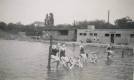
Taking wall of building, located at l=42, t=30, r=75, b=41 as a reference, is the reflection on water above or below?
below

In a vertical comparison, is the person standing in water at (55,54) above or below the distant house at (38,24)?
below

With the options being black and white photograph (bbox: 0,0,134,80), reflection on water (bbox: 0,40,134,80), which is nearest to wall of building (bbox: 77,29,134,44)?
black and white photograph (bbox: 0,0,134,80)

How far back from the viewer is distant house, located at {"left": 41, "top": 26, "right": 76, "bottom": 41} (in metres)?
2.41

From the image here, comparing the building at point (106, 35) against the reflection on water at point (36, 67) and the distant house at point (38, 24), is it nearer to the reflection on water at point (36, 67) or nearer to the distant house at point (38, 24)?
the reflection on water at point (36, 67)

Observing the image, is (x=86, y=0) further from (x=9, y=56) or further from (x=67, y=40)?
(x=9, y=56)

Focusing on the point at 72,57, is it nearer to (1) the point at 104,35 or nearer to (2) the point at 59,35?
(2) the point at 59,35

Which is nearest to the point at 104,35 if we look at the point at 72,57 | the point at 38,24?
the point at 72,57

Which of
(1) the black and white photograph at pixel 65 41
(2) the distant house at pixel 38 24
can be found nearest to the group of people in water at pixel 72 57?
(1) the black and white photograph at pixel 65 41

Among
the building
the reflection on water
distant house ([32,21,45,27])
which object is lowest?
the reflection on water

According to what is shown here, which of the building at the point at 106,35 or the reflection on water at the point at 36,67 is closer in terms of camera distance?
the reflection on water at the point at 36,67

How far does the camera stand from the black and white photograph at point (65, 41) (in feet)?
7.75

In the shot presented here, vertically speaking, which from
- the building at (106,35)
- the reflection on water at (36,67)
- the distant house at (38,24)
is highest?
the distant house at (38,24)

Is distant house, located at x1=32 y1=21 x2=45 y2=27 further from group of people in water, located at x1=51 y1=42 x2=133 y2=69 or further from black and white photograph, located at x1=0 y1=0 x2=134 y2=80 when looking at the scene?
group of people in water, located at x1=51 y1=42 x2=133 y2=69

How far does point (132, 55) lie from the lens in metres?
2.56
